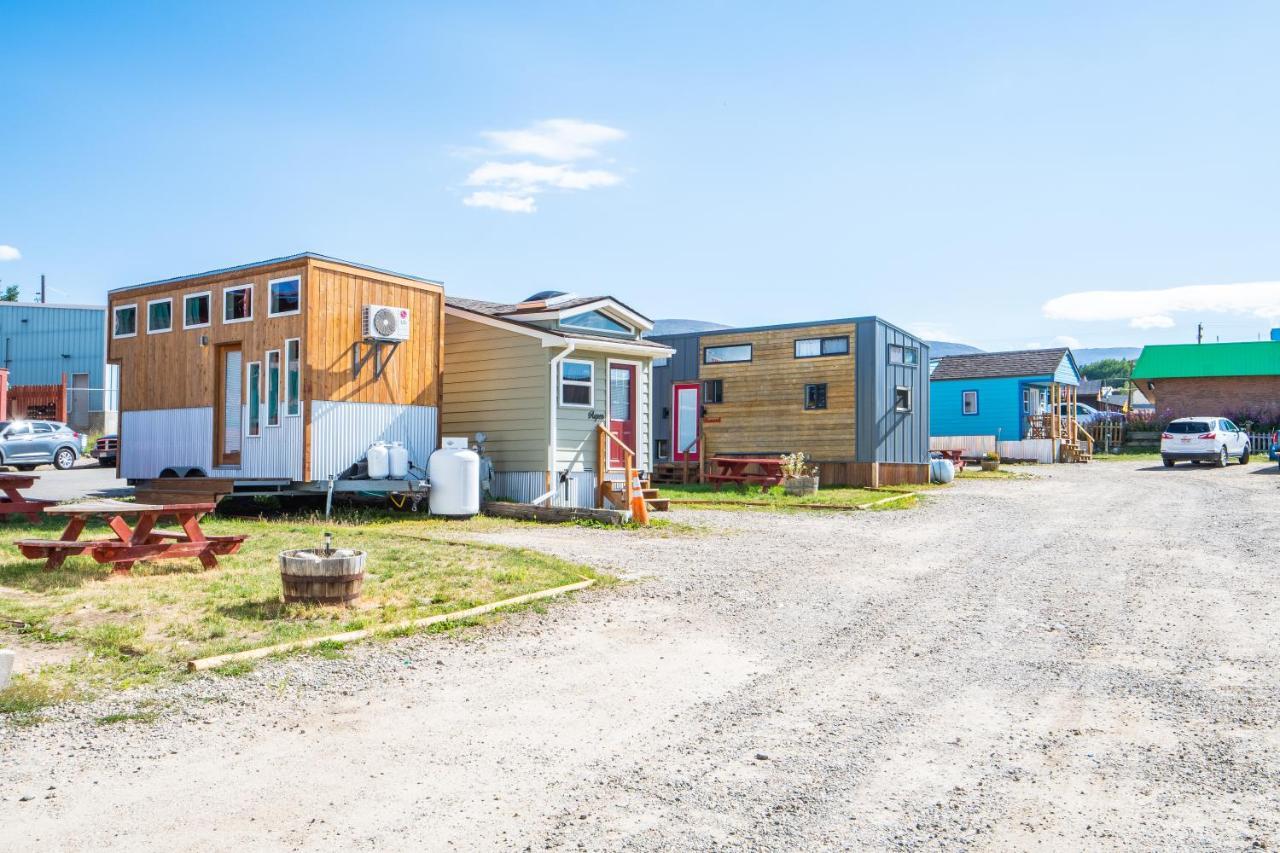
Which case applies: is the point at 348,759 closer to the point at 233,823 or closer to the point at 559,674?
the point at 233,823

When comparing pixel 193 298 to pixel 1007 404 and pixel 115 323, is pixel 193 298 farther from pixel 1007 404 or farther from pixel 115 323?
pixel 1007 404

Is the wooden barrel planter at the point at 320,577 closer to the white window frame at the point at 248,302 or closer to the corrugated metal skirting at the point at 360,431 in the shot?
the corrugated metal skirting at the point at 360,431

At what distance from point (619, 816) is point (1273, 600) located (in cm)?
734

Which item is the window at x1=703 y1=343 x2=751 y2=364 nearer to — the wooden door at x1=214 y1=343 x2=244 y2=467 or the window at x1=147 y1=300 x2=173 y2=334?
the wooden door at x1=214 y1=343 x2=244 y2=467

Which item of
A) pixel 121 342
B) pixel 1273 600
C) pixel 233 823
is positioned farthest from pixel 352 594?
pixel 121 342

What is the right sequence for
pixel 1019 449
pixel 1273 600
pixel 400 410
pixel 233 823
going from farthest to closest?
pixel 1019 449 → pixel 400 410 → pixel 1273 600 → pixel 233 823

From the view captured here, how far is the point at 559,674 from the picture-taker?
6.47 metres

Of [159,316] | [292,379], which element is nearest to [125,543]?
[292,379]

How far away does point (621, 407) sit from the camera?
18.3 metres

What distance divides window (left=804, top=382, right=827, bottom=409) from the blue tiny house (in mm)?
12498

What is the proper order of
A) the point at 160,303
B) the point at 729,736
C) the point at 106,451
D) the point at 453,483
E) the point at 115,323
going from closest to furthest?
the point at 729,736
the point at 453,483
the point at 160,303
the point at 115,323
the point at 106,451

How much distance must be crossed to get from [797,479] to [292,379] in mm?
10256

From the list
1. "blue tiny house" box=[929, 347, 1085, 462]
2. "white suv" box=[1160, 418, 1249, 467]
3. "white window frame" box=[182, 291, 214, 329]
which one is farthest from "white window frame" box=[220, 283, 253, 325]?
"white suv" box=[1160, 418, 1249, 467]

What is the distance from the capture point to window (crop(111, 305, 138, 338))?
17.9 m
